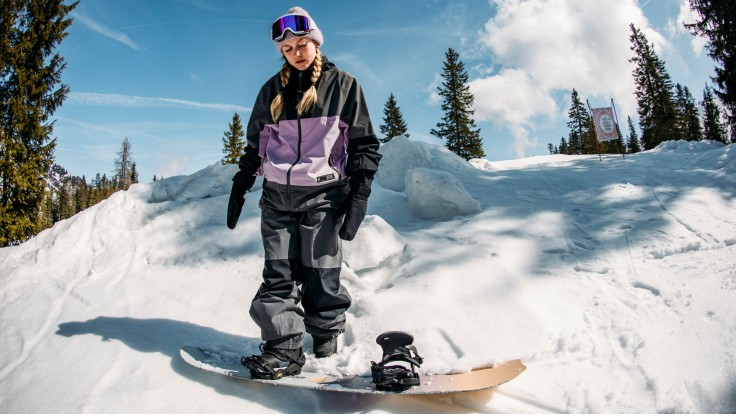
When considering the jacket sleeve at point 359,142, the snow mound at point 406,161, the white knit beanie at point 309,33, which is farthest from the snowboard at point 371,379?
the snow mound at point 406,161

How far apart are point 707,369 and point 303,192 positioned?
248 centimetres

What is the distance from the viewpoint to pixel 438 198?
5.28 m

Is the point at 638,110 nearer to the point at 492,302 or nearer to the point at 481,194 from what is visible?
the point at 481,194

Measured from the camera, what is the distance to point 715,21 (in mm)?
16094

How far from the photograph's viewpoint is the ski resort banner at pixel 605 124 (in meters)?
13.4

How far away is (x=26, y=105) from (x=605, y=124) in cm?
2104

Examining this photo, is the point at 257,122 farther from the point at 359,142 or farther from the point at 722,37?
the point at 722,37

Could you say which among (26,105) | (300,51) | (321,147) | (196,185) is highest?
(26,105)

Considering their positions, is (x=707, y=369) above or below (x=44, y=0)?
below

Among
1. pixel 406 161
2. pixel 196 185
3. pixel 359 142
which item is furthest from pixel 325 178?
pixel 406 161

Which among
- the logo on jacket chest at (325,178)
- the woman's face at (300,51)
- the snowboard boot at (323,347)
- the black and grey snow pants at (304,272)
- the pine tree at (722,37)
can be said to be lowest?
the snowboard boot at (323,347)

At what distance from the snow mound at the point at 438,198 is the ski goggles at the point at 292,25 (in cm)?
336

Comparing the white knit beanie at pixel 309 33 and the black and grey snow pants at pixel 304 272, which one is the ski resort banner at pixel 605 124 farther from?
the black and grey snow pants at pixel 304 272

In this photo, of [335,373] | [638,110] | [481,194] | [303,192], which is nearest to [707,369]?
[335,373]
